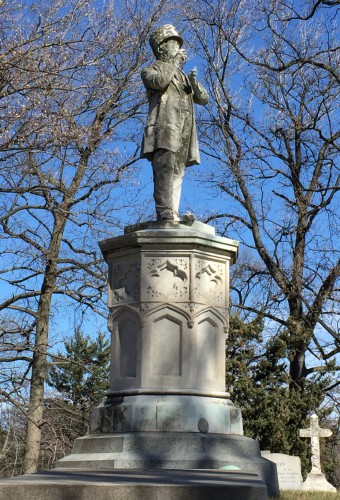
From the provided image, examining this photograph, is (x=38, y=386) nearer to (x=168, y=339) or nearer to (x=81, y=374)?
(x=81, y=374)

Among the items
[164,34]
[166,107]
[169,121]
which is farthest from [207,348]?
[164,34]

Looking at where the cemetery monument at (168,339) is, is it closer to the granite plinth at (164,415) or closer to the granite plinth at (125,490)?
the granite plinth at (164,415)

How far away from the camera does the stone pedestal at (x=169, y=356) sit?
8.09m

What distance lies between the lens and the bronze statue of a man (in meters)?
9.24

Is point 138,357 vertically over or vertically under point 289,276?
under

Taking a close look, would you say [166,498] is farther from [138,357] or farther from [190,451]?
[138,357]

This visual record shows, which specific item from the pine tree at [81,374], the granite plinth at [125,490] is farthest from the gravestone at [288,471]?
the granite plinth at [125,490]

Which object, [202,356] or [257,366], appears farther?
[257,366]

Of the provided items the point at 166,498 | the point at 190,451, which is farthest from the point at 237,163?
the point at 166,498

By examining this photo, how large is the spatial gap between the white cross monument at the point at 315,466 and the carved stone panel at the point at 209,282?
864 centimetres

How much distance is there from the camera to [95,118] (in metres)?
21.1

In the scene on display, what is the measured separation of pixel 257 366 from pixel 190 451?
1298 centimetres

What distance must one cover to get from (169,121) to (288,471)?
952 centimetres

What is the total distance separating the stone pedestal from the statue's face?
6.65 feet
